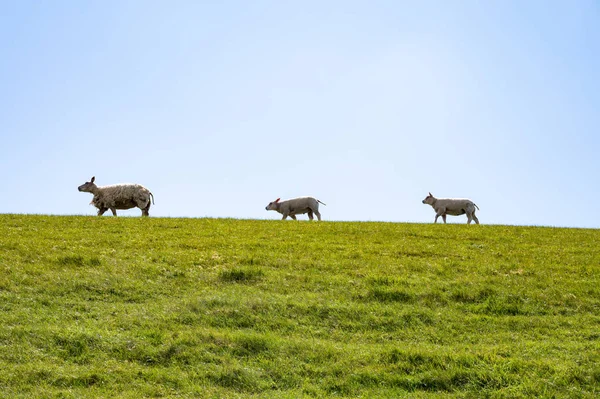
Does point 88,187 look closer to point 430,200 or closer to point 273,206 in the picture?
point 273,206

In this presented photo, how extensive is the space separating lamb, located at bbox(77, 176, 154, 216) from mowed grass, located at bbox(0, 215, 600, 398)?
10573 millimetres

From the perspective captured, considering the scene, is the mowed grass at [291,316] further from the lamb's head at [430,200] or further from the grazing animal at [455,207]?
the lamb's head at [430,200]

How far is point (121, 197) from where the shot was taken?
121 feet

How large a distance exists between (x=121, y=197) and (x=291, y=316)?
2274cm

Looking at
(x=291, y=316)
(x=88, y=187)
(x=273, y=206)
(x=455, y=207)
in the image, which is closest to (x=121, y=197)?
(x=88, y=187)

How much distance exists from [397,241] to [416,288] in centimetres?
709

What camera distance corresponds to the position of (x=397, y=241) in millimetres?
25844

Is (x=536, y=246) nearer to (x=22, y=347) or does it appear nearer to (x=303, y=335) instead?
(x=303, y=335)

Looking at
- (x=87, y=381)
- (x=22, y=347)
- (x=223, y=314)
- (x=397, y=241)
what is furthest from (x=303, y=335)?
(x=397, y=241)

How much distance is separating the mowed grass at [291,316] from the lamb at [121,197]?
34.7ft

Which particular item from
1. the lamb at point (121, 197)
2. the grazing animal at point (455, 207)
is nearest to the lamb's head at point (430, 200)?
the grazing animal at point (455, 207)

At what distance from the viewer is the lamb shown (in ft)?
120

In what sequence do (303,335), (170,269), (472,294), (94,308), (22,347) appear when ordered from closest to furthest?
(22,347), (303,335), (94,308), (472,294), (170,269)

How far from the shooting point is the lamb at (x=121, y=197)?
120 feet
